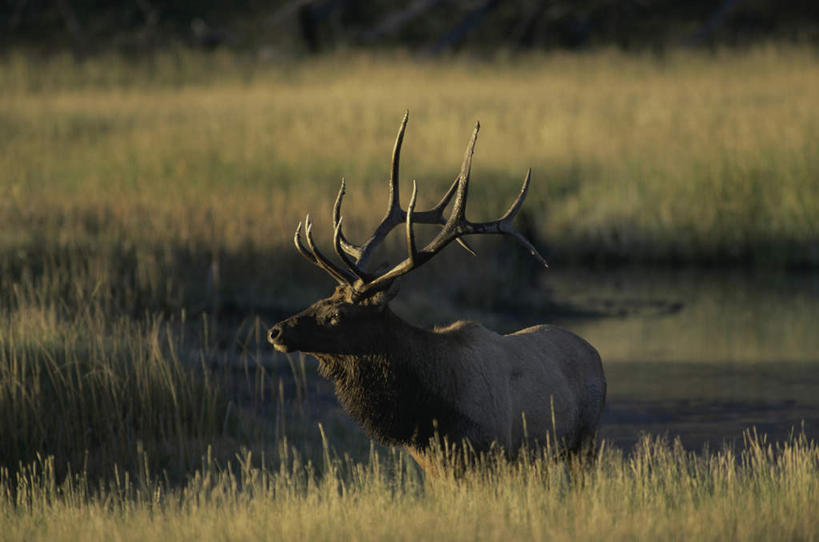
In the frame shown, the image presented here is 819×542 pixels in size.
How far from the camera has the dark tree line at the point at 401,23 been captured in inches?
1453

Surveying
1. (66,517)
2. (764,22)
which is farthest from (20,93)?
(66,517)

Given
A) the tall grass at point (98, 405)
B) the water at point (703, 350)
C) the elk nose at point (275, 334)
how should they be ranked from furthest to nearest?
the water at point (703, 350) < the tall grass at point (98, 405) < the elk nose at point (275, 334)

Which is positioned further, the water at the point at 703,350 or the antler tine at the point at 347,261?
the water at the point at 703,350

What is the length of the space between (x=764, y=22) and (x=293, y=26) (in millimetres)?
13133

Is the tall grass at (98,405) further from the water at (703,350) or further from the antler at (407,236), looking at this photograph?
the water at (703,350)

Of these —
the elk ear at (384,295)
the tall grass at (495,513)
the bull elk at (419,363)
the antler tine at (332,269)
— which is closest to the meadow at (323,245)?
the tall grass at (495,513)

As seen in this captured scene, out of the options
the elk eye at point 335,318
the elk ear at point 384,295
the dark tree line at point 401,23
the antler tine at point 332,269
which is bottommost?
the elk eye at point 335,318

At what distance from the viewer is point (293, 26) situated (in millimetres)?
38344

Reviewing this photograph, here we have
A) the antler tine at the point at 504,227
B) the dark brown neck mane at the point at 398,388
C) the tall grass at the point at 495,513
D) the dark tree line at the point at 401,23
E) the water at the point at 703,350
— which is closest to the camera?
the tall grass at the point at 495,513

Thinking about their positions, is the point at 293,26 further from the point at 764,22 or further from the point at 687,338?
the point at 687,338

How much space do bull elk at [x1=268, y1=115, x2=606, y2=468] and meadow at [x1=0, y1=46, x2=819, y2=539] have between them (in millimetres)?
283

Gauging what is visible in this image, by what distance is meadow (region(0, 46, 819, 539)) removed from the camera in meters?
7.28

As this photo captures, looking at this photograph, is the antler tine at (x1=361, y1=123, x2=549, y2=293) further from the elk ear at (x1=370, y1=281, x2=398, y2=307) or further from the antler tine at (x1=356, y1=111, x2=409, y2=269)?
the antler tine at (x1=356, y1=111, x2=409, y2=269)

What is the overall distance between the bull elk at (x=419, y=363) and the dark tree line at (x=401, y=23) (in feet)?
91.2
